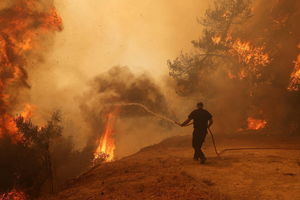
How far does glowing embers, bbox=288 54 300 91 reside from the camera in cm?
1745

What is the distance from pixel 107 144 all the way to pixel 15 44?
10.3 meters

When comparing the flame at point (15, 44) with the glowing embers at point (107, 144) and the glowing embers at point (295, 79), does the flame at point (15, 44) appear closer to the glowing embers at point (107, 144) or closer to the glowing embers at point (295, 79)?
the glowing embers at point (107, 144)

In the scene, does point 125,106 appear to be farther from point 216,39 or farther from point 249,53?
point 249,53

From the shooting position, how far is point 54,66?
2986 cm

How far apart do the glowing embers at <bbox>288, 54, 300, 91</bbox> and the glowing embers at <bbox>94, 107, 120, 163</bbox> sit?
47.0ft

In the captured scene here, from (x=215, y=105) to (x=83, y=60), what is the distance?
797 inches

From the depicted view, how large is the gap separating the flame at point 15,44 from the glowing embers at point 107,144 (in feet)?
19.2

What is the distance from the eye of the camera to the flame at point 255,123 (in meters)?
19.5

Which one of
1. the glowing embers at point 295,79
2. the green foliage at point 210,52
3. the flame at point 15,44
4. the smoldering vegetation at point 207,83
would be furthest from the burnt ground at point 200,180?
the green foliage at point 210,52

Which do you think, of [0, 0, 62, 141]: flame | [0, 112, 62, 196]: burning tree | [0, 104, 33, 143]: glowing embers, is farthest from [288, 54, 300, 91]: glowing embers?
[0, 104, 33, 143]: glowing embers

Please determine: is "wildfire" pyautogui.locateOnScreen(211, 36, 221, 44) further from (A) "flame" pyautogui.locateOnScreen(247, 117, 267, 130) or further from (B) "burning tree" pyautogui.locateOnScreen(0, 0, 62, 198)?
(B) "burning tree" pyautogui.locateOnScreen(0, 0, 62, 198)

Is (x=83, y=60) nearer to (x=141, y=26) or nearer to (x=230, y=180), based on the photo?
(x=141, y=26)

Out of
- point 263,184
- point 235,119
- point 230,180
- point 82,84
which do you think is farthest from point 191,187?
point 82,84

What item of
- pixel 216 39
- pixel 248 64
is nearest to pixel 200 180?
pixel 248 64
